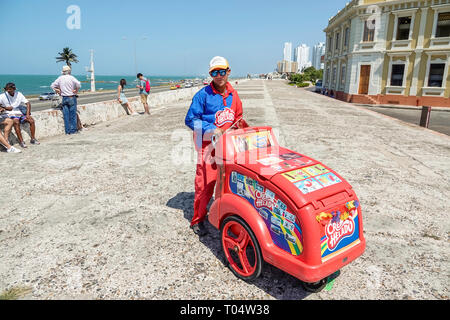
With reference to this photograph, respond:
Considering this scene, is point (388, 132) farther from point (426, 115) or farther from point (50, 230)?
point (50, 230)

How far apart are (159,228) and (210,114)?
1.61 m

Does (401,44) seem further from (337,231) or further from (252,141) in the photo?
(337,231)

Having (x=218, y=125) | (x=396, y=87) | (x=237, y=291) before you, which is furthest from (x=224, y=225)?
(x=396, y=87)

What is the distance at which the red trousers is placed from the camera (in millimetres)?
3113

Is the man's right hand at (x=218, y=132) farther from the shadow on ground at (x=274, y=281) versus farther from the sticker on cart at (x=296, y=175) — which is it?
the shadow on ground at (x=274, y=281)

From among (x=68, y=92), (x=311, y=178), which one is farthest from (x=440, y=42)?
(x=311, y=178)

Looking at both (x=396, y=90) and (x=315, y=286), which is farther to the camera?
(x=396, y=90)

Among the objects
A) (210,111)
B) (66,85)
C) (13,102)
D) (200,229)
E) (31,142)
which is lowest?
(200,229)

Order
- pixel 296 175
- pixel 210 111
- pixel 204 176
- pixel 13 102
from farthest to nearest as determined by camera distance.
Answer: pixel 13 102
pixel 204 176
pixel 210 111
pixel 296 175

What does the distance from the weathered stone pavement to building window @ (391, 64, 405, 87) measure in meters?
20.3

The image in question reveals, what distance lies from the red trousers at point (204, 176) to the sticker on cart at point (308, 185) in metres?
1.15

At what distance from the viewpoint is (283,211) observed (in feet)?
7.23

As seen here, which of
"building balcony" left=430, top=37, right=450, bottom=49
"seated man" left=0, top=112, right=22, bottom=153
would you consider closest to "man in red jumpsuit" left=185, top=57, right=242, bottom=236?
"seated man" left=0, top=112, right=22, bottom=153

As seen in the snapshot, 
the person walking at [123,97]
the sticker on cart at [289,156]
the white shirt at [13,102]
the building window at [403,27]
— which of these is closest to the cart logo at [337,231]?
the sticker on cart at [289,156]
